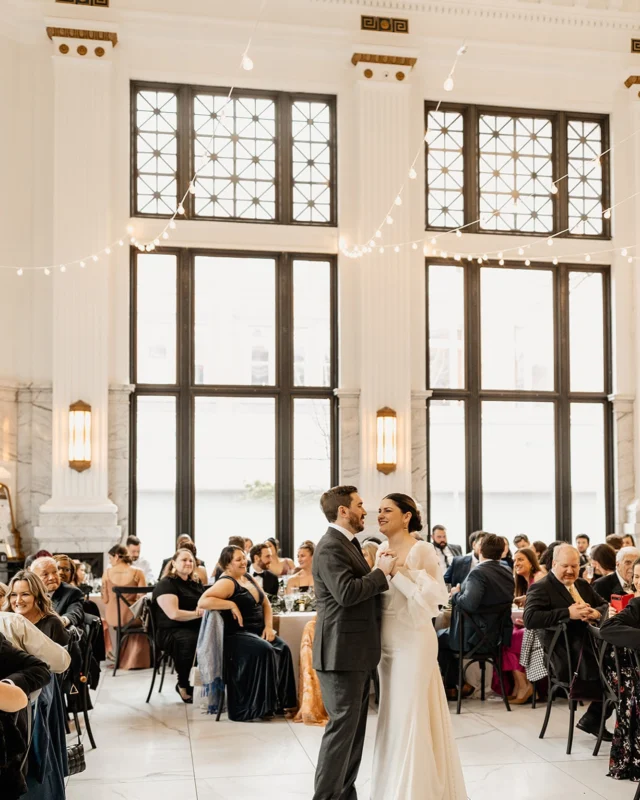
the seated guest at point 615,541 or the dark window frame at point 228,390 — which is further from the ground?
the dark window frame at point 228,390

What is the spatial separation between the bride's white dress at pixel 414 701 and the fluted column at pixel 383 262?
23.4 ft

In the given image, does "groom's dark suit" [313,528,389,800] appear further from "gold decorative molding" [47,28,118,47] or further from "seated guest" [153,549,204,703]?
"gold decorative molding" [47,28,118,47]

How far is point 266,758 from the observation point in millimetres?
5984

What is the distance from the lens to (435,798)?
452 cm

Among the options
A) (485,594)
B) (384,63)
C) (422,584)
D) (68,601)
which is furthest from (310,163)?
(422,584)

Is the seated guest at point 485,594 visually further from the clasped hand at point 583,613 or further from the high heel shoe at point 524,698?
the clasped hand at point 583,613

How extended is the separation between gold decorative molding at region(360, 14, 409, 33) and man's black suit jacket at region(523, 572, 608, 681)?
851cm

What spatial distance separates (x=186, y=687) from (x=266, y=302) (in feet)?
19.5

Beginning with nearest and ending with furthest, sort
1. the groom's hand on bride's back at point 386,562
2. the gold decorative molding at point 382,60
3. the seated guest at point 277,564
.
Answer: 1. the groom's hand on bride's back at point 386,562
2. the seated guest at point 277,564
3. the gold decorative molding at point 382,60

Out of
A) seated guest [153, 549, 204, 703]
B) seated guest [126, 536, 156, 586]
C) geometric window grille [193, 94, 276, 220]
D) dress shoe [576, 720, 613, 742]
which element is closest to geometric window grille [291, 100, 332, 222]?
geometric window grille [193, 94, 276, 220]

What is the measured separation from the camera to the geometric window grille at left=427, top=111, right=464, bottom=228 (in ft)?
41.5

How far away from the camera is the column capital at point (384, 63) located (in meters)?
12.1

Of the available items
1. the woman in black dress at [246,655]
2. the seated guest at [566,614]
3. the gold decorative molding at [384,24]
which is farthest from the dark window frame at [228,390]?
the seated guest at [566,614]

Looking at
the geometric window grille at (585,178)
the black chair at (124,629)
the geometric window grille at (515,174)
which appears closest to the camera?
the black chair at (124,629)
